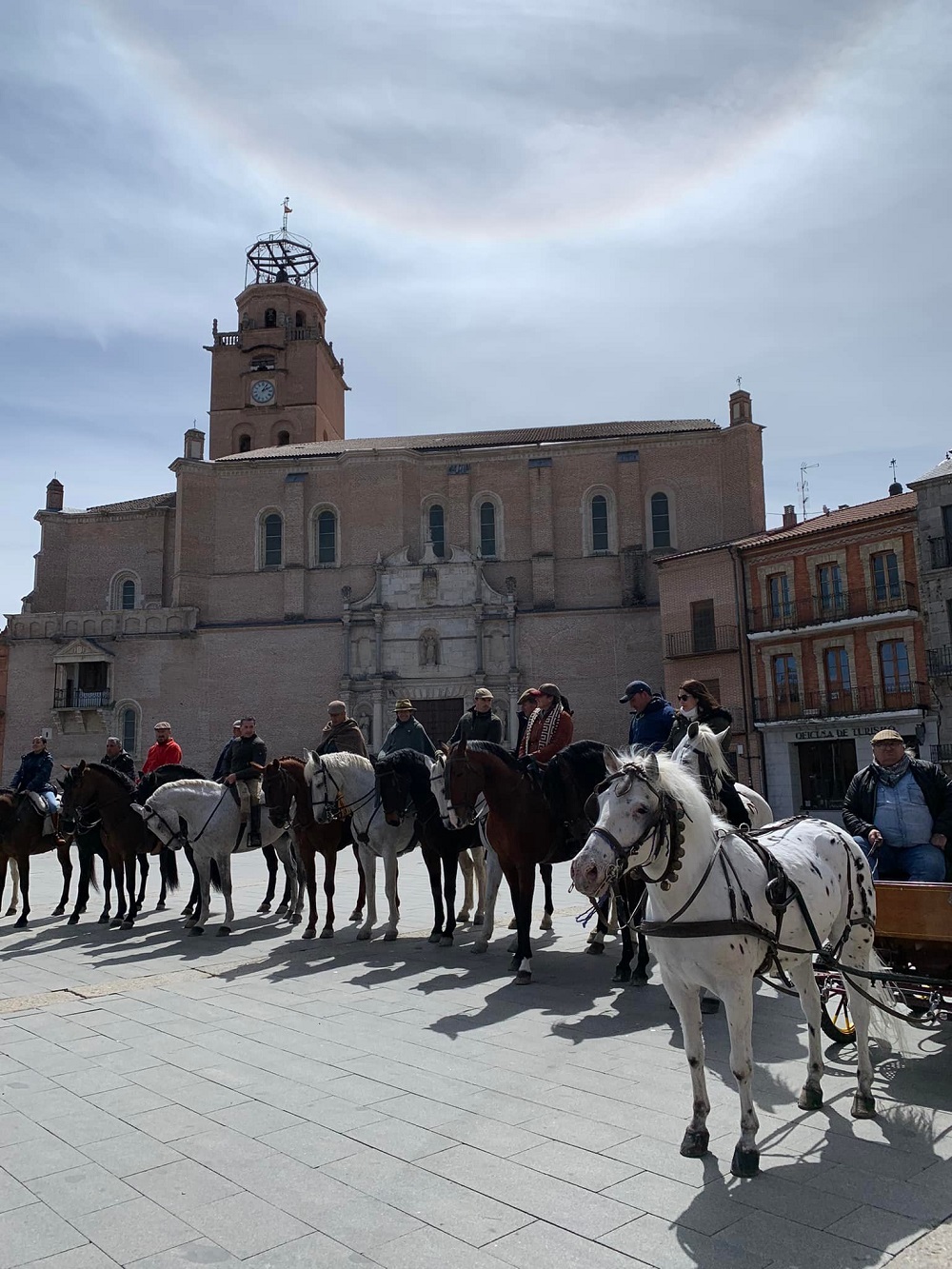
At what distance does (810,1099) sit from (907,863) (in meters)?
1.80

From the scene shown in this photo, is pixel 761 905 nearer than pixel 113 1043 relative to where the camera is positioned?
Yes

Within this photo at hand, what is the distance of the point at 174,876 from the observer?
39.6 ft

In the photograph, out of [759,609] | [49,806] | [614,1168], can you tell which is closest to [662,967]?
→ [614,1168]

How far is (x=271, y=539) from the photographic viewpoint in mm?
45156

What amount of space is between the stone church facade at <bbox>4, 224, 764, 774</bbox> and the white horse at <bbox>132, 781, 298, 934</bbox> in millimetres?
28224

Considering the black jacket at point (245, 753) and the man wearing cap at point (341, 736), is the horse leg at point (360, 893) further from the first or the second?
the black jacket at point (245, 753)

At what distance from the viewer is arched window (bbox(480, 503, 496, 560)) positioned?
145 ft

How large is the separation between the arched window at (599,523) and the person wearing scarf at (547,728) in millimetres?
33854

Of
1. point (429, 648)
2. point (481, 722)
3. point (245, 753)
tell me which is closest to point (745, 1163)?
point (481, 722)

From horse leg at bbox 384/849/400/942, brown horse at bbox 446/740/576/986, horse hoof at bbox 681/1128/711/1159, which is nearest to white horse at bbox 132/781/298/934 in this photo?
horse leg at bbox 384/849/400/942

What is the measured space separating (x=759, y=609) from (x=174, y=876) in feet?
88.7

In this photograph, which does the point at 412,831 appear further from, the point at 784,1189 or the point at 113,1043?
the point at 784,1189

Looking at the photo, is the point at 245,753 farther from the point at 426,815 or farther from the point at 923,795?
the point at 923,795

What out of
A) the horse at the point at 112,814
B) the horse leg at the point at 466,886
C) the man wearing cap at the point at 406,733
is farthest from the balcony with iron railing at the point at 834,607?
the horse at the point at 112,814
